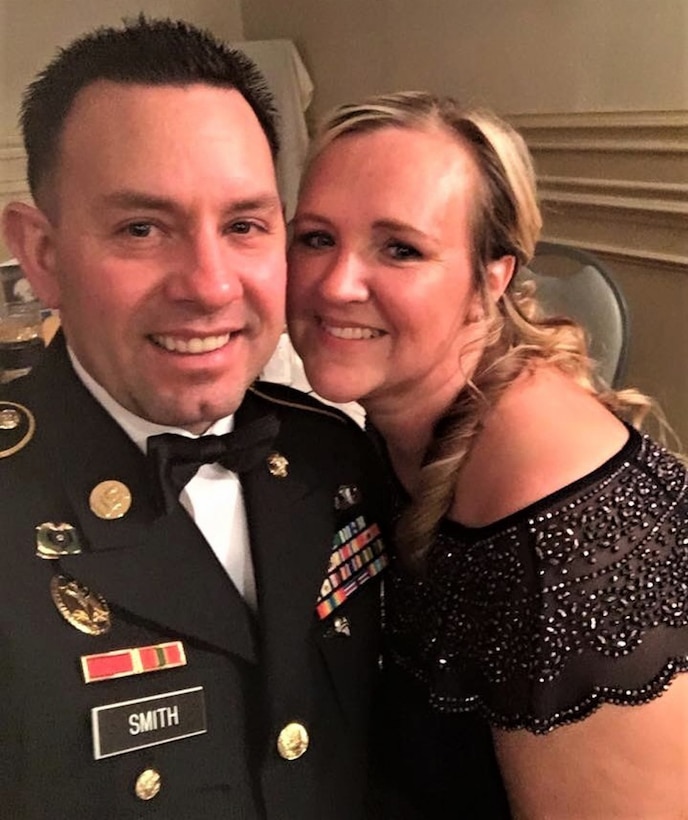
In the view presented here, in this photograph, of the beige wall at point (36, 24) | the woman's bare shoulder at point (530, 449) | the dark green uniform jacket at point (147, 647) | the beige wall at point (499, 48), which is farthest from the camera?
the beige wall at point (499, 48)

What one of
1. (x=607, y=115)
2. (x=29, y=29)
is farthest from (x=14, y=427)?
(x=607, y=115)

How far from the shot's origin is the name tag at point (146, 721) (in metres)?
0.79

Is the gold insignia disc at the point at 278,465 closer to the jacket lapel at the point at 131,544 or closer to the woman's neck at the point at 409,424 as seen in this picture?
the jacket lapel at the point at 131,544

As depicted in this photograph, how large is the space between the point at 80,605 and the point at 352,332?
0.47 metres

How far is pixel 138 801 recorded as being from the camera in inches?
31.7

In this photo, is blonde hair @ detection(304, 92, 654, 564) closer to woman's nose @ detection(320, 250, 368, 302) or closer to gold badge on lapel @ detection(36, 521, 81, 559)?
woman's nose @ detection(320, 250, 368, 302)

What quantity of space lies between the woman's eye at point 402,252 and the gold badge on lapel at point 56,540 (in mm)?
500

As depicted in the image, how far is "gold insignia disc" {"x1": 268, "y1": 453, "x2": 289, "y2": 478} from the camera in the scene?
0.96 meters

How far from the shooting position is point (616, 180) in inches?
83.9

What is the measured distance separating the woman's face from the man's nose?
24 centimetres

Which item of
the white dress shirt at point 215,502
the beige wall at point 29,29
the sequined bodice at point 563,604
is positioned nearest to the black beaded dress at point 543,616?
the sequined bodice at point 563,604

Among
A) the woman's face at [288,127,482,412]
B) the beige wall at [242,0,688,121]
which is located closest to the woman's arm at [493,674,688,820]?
the woman's face at [288,127,482,412]

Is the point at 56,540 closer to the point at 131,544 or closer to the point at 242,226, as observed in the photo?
the point at 131,544

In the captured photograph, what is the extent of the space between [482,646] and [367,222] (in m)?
0.49
